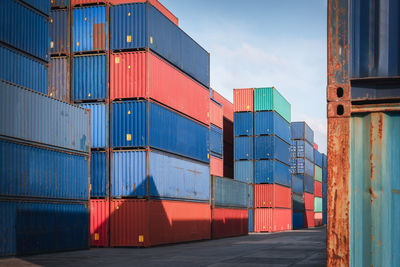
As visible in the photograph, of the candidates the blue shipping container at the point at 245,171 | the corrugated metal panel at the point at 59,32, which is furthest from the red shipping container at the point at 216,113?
the corrugated metal panel at the point at 59,32

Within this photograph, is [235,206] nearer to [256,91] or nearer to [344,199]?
[256,91]

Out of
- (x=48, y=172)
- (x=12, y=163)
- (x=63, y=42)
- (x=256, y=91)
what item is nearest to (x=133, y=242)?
(x=48, y=172)

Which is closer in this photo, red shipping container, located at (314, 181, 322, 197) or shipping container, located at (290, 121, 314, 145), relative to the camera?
shipping container, located at (290, 121, 314, 145)

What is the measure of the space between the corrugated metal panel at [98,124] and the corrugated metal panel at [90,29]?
3.29m

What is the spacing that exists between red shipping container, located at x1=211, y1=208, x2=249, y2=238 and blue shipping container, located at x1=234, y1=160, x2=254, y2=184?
20.0 feet

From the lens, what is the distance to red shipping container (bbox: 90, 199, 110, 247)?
2723 cm

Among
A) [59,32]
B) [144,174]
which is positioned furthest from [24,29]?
[144,174]

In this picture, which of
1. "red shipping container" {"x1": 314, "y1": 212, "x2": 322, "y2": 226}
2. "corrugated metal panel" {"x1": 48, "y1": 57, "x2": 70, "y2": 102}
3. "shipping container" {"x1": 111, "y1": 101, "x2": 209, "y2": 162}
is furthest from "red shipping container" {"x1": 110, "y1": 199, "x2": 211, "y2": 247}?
"red shipping container" {"x1": 314, "y1": 212, "x2": 322, "y2": 226}

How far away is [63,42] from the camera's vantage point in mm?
28938

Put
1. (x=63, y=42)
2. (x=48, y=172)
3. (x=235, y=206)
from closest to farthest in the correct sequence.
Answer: (x=48, y=172) → (x=63, y=42) → (x=235, y=206)

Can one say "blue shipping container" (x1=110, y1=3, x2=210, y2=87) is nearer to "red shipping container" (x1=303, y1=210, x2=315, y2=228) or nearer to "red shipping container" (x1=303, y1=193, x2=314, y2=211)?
"red shipping container" (x1=303, y1=193, x2=314, y2=211)

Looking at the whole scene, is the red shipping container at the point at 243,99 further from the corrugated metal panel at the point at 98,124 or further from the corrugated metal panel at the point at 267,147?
the corrugated metal panel at the point at 98,124

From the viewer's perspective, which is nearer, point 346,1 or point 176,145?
point 346,1

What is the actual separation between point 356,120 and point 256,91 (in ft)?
155
